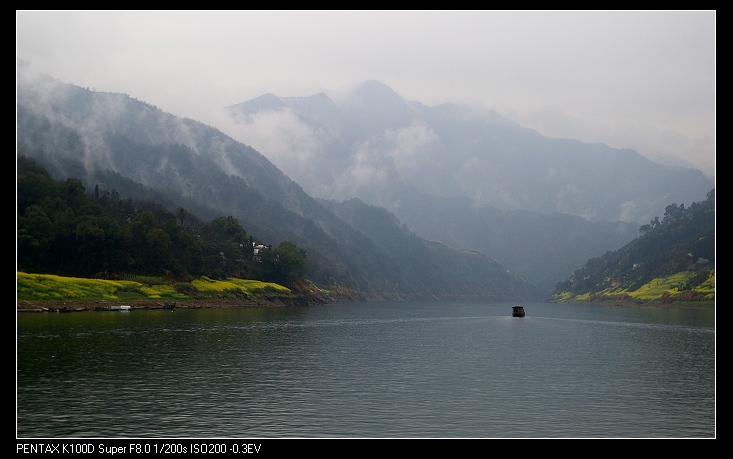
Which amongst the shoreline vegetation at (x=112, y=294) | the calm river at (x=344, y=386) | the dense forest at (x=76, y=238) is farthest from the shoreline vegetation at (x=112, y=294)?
the calm river at (x=344, y=386)

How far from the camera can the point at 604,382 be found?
64188mm

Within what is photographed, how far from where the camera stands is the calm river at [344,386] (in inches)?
1710

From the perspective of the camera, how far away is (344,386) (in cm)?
5869

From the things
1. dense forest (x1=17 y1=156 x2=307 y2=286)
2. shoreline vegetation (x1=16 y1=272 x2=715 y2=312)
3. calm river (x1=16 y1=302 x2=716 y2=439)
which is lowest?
calm river (x1=16 y1=302 x2=716 y2=439)

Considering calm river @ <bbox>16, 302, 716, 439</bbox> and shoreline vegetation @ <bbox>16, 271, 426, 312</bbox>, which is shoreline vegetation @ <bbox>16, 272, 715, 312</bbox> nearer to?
shoreline vegetation @ <bbox>16, 271, 426, 312</bbox>

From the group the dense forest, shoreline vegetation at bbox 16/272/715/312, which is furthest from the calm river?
the dense forest

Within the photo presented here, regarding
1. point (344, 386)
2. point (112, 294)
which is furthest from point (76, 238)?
point (344, 386)

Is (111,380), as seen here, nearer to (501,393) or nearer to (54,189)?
(501,393)

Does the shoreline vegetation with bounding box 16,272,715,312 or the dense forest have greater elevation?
the dense forest

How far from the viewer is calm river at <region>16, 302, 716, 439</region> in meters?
43.4

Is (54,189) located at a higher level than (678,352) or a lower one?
higher
